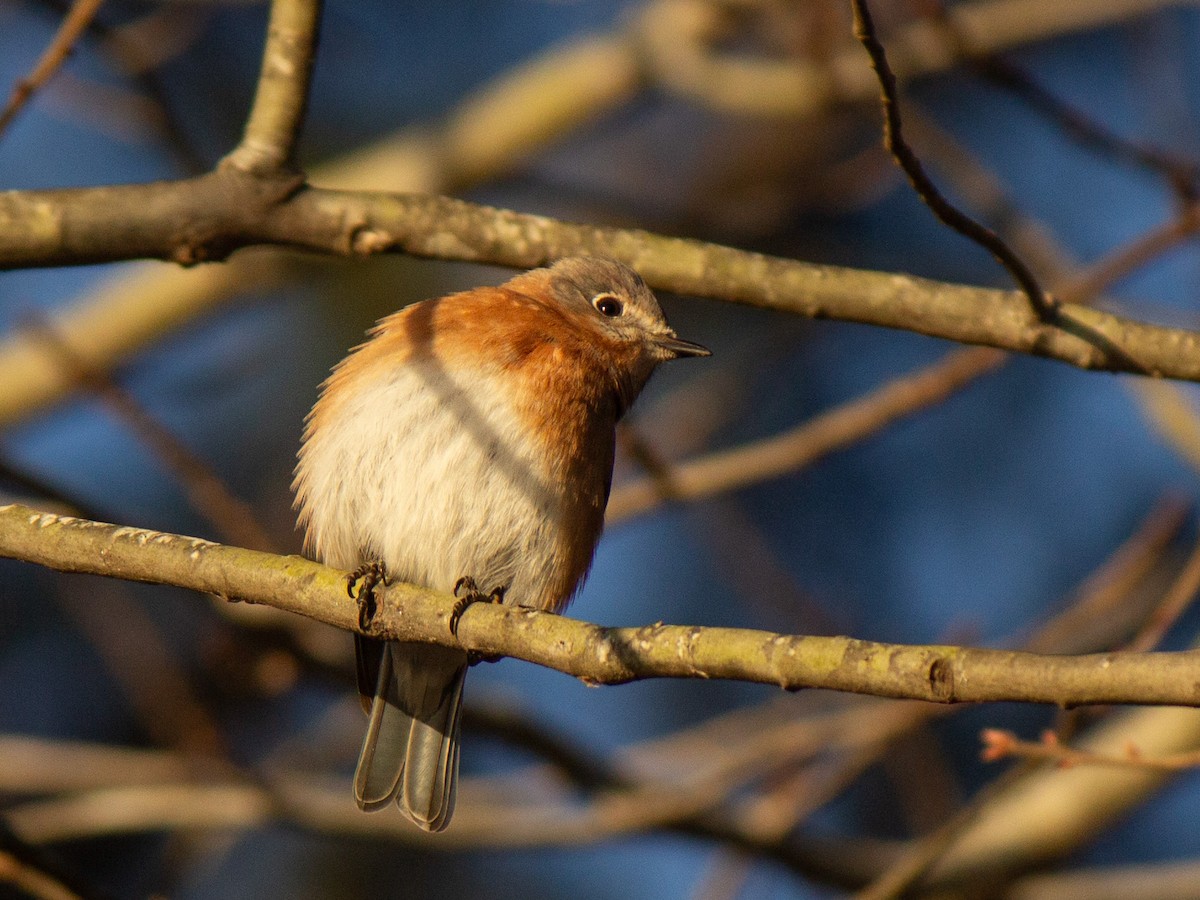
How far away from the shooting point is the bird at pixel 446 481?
4797mm

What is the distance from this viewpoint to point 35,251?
3.95 meters

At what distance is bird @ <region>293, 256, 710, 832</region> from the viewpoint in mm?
4797

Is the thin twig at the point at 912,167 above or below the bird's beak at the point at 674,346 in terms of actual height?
below

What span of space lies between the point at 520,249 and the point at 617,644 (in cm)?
162

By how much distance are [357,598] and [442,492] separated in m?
1.18

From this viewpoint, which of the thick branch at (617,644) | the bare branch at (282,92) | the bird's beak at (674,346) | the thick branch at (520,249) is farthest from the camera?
the bird's beak at (674,346)

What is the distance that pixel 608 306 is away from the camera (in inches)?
231

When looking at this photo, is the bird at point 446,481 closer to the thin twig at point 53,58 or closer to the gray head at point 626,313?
the gray head at point 626,313

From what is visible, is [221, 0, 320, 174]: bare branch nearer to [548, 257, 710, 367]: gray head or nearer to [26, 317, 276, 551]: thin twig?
[26, 317, 276, 551]: thin twig

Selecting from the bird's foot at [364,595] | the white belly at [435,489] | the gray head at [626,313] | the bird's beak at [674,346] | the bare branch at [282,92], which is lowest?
the bird's foot at [364,595]

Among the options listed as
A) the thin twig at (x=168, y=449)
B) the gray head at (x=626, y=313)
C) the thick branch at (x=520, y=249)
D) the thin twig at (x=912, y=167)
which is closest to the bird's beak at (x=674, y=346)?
the gray head at (x=626, y=313)

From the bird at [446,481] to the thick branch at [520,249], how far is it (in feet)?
1.84

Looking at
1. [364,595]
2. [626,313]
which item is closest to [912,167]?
[364,595]

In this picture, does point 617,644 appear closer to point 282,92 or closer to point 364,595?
point 364,595
